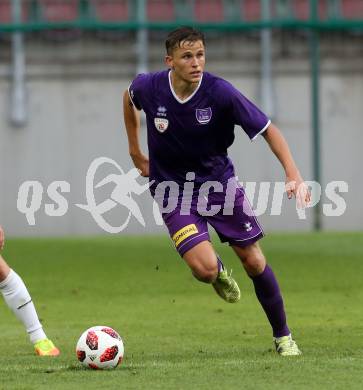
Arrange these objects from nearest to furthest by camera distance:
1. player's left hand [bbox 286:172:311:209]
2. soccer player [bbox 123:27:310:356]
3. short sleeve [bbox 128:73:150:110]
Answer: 1. player's left hand [bbox 286:172:311:209]
2. soccer player [bbox 123:27:310:356]
3. short sleeve [bbox 128:73:150:110]

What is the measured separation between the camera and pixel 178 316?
10.2 m

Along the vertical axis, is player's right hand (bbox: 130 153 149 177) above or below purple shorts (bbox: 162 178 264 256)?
above

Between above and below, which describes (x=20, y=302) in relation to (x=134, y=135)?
below

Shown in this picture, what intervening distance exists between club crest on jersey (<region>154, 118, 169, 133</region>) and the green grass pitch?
1.41 meters

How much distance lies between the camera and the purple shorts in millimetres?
7426

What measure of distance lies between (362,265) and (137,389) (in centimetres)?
777

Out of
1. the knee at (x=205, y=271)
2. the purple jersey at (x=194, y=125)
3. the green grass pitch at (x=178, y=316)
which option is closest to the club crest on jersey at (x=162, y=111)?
the purple jersey at (x=194, y=125)

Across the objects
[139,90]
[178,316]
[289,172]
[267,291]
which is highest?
[139,90]

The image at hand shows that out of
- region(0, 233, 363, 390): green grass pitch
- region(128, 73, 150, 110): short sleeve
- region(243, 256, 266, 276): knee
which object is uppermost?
region(128, 73, 150, 110): short sleeve

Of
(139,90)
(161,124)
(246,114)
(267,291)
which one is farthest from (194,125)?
(267,291)

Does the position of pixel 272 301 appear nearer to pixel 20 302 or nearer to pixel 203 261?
pixel 203 261

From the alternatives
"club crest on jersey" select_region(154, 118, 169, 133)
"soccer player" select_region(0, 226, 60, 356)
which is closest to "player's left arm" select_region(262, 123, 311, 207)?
"club crest on jersey" select_region(154, 118, 169, 133)

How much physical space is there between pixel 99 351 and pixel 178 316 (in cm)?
341

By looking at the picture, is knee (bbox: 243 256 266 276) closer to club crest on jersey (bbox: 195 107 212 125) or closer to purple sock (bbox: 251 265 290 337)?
purple sock (bbox: 251 265 290 337)
